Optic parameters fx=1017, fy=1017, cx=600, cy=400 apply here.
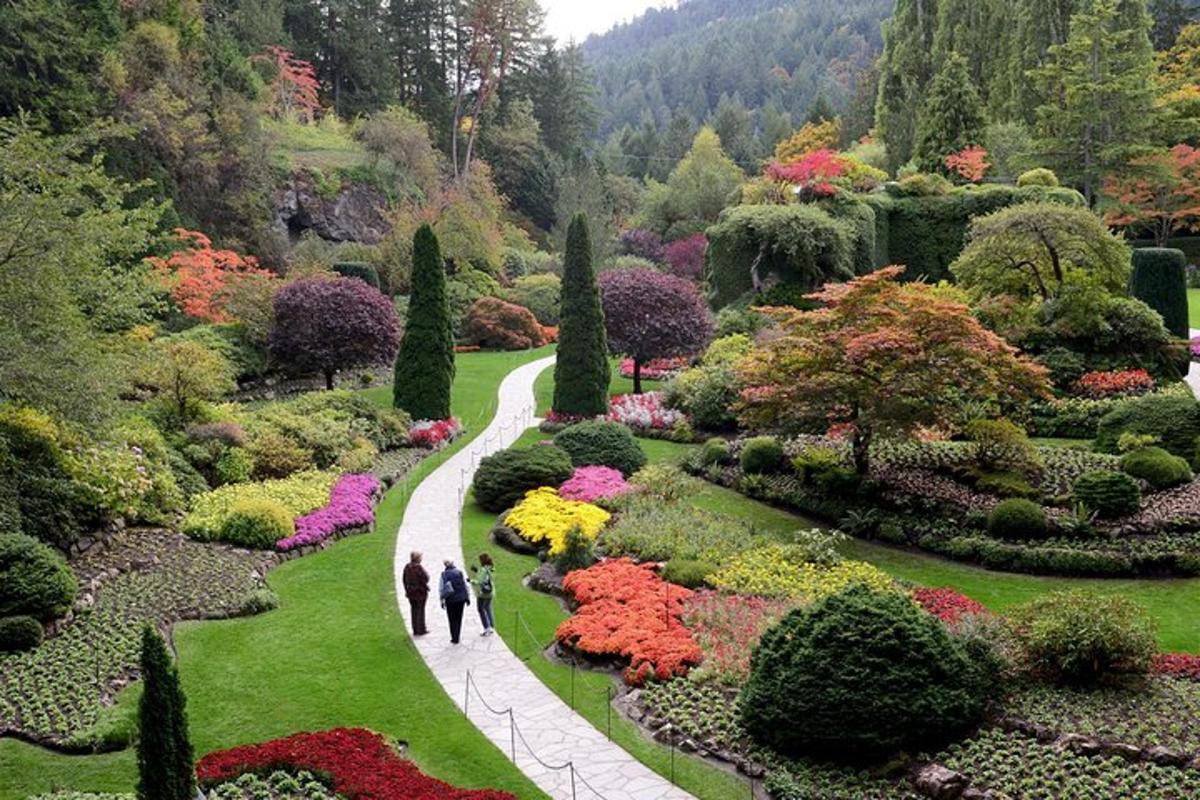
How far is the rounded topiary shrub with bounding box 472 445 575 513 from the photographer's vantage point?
2131 cm

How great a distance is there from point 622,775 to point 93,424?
435 inches

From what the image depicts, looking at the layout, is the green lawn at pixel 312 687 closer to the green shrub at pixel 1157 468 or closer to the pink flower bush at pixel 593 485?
the pink flower bush at pixel 593 485

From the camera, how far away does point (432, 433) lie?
1073 inches

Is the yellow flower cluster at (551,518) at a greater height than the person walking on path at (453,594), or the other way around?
the person walking on path at (453,594)

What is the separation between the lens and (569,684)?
1295 cm

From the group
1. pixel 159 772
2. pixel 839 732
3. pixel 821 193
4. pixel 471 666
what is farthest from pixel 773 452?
pixel 821 193

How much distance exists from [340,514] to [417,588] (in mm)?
6301

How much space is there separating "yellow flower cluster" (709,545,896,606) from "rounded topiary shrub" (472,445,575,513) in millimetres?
5920

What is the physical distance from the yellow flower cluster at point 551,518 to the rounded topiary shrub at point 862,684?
686 cm

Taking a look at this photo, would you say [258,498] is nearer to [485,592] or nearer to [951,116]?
[485,592]

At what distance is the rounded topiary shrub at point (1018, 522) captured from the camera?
17547mm

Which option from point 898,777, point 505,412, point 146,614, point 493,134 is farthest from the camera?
point 493,134

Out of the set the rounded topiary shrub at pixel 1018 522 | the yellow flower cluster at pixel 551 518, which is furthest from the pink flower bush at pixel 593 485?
the rounded topiary shrub at pixel 1018 522

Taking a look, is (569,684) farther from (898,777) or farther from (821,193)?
(821,193)
